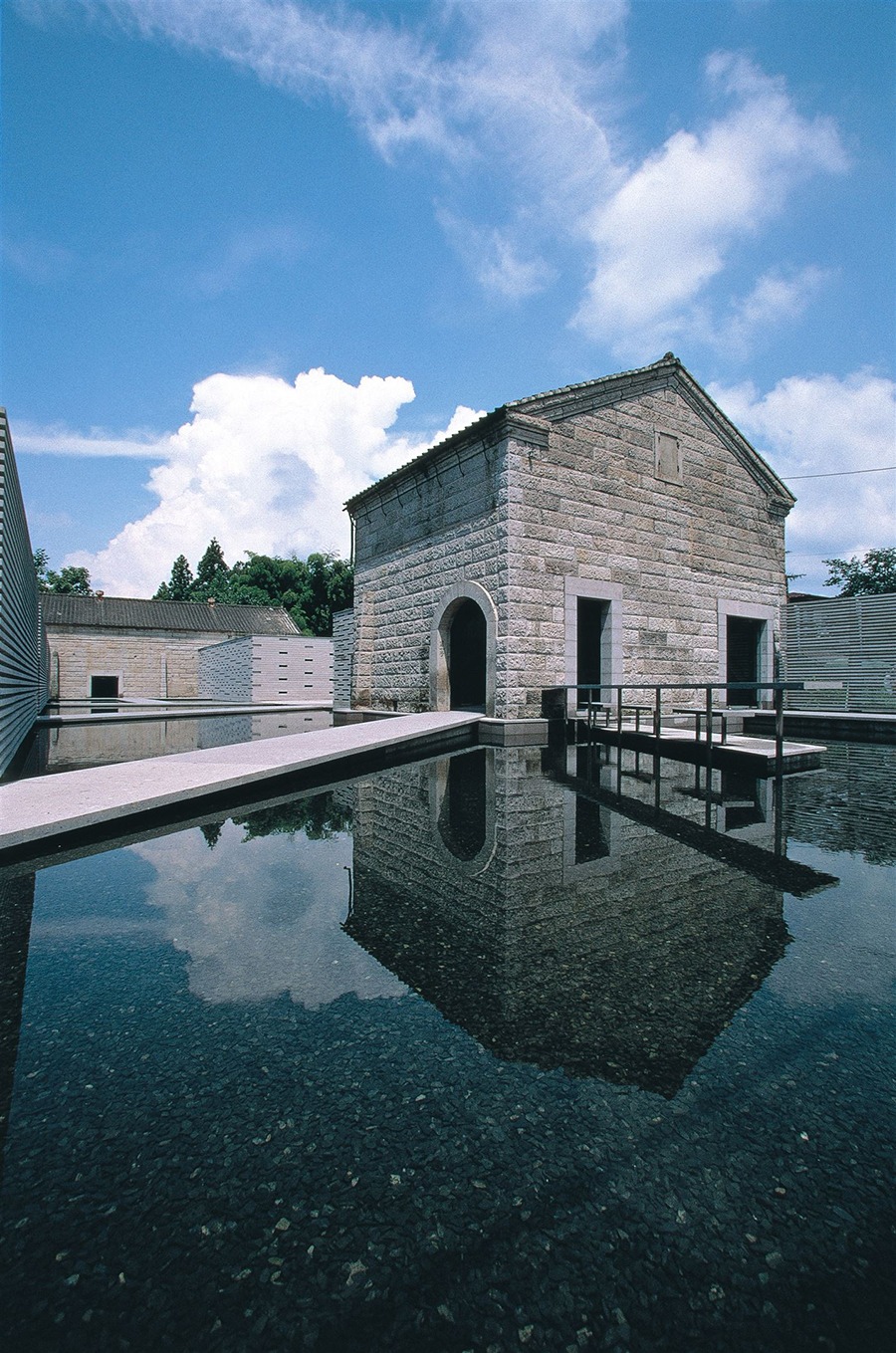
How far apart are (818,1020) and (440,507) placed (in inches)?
456

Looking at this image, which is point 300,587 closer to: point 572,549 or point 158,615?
point 158,615

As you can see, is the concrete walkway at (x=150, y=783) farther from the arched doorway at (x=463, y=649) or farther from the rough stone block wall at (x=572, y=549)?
the rough stone block wall at (x=572, y=549)

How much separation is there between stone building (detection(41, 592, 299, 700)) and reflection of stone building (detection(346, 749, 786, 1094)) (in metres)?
29.5

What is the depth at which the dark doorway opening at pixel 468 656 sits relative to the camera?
14734 mm

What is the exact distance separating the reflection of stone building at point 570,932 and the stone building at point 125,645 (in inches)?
1160

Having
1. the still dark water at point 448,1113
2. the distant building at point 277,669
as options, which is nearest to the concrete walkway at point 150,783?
the still dark water at point 448,1113

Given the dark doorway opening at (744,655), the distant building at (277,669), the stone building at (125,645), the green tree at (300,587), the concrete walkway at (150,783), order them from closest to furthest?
the concrete walkway at (150,783), the dark doorway opening at (744,655), the distant building at (277,669), the stone building at (125,645), the green tree at (300,587)

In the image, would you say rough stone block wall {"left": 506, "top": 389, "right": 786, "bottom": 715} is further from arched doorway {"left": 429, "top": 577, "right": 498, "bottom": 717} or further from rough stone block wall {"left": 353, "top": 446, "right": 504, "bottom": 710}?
rough stone block wall {"left": 353, "top": 446, "right": 504, "bottom": 710}

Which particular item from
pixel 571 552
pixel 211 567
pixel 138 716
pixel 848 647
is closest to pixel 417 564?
pixel 571 552

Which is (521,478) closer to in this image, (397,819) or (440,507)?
(440,507)

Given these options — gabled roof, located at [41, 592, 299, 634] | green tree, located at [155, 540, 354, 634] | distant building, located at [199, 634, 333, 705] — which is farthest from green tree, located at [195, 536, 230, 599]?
distant building, located at [199, 634, 333, 705]

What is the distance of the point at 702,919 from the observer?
2861mm

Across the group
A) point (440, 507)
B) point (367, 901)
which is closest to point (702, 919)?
point (367, 901)

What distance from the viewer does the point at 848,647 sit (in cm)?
1499
